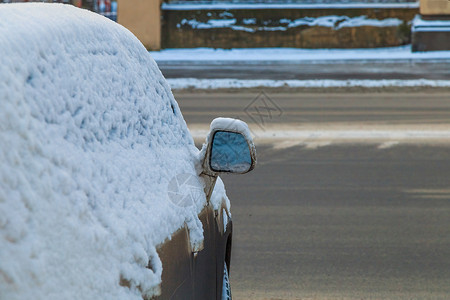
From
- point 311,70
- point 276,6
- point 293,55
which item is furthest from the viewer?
point 276,6

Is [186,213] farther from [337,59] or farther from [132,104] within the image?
[337,59]

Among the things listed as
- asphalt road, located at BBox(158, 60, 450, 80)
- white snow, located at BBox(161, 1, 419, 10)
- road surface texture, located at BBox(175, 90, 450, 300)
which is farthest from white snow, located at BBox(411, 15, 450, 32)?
road surface texture, located at BBox(175, 90, 450, 300)

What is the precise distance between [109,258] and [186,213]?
2.50ft

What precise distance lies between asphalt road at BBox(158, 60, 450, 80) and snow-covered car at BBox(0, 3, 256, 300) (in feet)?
55.3

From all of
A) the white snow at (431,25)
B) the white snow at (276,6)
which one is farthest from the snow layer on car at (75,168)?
the white snow at (276,6)

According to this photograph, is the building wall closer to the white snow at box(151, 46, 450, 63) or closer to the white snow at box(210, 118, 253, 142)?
the white snow at box(151, 46, 450, 63)

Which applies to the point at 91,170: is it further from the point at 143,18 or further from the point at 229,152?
the point at 143,18

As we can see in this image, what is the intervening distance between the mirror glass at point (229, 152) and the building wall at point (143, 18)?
86.2 feet

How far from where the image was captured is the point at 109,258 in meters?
1.87

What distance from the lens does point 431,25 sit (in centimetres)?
2738

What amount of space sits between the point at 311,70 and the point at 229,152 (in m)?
19.0

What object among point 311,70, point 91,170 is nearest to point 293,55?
point 311,70

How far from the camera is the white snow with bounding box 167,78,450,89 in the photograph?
57.8 ft

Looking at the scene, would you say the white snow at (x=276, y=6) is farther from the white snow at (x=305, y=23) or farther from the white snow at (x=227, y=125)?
the white snow at (x=227, y=125)
